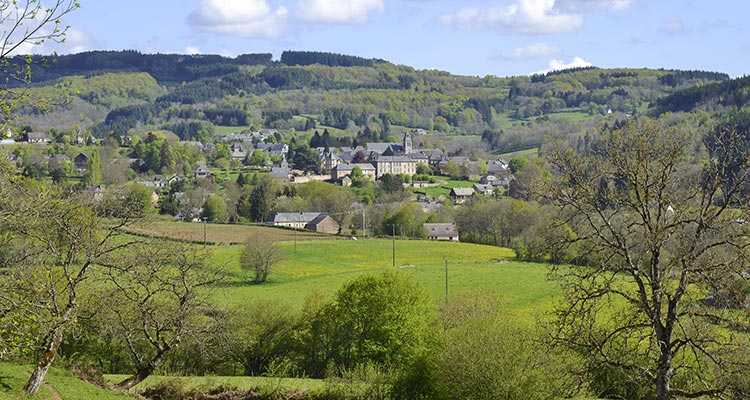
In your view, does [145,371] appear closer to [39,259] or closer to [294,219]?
[39,259]

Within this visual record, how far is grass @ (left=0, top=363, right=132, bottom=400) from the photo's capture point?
15.5 metres

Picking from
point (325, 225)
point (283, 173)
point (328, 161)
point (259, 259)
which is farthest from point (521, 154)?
point (259, 259)

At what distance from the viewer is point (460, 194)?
4149 inches

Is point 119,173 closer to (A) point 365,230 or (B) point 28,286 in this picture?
(A) point 365,230

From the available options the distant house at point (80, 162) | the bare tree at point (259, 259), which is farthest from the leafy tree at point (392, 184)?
the bare tree at point (259, 259)

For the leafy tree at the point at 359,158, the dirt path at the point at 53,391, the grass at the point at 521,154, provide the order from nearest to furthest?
the dirt path at the point at 53,391
the leafy tree at the point at 359,158
the grass at the point at 521,154

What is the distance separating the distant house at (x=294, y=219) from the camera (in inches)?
3238

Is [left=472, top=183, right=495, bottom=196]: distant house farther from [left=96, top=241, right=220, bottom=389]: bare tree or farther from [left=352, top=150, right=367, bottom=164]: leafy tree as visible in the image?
[left=96, top=241, right=220, bottom=389]: bare tree

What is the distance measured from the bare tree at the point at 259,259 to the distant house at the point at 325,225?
28588mm

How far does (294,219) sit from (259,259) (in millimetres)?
33475

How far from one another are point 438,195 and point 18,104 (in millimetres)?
99336

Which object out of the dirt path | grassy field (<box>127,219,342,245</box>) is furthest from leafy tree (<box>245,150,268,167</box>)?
the dirt path

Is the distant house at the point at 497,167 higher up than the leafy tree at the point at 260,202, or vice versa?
the distant house at the point at 497,167

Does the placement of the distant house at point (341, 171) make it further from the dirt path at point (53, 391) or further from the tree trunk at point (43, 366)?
the tree trunk at point (43, 366)
